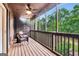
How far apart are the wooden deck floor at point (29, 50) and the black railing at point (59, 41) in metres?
0.08

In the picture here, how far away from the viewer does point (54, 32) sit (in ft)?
7.89

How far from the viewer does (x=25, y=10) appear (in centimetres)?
241

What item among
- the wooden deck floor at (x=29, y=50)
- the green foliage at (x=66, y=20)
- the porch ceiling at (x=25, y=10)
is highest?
the porch ceiling at (x=25, y=10)

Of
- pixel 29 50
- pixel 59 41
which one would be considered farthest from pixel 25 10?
pixel 59 41

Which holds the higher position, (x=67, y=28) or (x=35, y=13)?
(x=35, y=13)

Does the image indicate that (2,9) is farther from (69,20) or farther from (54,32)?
(69,20)

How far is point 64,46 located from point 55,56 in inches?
9.8

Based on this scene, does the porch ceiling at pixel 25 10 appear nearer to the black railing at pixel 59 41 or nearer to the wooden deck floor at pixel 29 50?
the black railing at pixel 59 41

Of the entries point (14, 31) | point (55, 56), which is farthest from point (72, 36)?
point (14, 31)

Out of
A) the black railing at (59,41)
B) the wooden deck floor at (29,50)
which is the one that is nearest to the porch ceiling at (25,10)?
the black railing at (59,41)

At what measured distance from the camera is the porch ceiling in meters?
2.37

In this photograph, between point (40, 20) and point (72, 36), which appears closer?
point (72, 36)

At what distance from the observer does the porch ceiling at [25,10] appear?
2.37 m

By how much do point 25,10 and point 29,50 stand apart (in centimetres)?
75
